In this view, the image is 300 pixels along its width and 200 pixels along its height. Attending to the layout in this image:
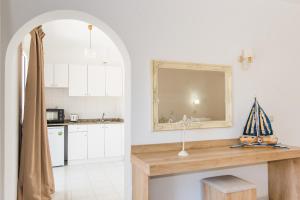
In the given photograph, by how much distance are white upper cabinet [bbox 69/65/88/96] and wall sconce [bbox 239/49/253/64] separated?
368 centimetres

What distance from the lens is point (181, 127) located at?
97.7 inches

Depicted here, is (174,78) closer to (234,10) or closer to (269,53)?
(234,10)

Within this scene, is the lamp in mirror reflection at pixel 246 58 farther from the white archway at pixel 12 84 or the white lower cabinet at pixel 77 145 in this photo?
the white lower cabinet at pixel 77 145

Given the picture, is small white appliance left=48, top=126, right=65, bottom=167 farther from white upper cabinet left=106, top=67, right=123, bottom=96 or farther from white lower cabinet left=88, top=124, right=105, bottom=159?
white upper cabinet left=106, top=67, right=123, bottom=96

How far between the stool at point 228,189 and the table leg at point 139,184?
2.58 ft

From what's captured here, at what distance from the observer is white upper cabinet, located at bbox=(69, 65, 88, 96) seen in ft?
17.0

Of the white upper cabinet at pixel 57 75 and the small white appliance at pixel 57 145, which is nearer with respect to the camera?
the small white appliance at pixel 57 145

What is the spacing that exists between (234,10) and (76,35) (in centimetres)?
305

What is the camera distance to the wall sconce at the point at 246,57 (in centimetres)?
274

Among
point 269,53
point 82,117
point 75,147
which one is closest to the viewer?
point 269,53

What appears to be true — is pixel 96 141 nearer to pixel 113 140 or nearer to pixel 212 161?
pixel 113 140

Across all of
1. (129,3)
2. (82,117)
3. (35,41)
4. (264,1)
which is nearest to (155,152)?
(129,3)

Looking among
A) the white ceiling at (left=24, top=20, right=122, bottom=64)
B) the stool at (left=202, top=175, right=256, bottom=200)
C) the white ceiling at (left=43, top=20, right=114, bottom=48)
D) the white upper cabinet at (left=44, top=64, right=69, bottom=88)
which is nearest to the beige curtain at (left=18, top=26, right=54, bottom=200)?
the white ceiling at (left=43, top=20, right=114, bottom=48)

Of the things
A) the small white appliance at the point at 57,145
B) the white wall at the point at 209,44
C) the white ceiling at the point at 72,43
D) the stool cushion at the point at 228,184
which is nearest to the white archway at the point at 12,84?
the white wall at the point at 209,44
